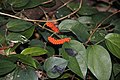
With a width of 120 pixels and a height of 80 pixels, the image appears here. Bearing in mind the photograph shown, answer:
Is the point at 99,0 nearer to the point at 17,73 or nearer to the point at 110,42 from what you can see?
the point at 110,42

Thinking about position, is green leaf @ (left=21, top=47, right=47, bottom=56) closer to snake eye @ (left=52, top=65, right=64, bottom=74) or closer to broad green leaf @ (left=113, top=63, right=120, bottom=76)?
snake eye @ (left=52, top=65, right=64, bottom=74)

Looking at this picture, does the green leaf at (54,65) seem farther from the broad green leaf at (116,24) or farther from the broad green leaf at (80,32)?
the broad green leaf at (116,24)

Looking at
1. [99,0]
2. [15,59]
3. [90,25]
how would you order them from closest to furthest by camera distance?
[15,59]
[90,25]
[99,0]

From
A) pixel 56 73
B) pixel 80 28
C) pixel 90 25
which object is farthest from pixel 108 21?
pixel 56 73

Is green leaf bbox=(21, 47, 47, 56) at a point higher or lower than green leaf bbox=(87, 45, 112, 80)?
higher

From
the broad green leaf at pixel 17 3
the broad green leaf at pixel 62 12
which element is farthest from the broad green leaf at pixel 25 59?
the broad green leaf at pixel 62 12

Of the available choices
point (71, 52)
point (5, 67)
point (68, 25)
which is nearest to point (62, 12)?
point (68, 25)

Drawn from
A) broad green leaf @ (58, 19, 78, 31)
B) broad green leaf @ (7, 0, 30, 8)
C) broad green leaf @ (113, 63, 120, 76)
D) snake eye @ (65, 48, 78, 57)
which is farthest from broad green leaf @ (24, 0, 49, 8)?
broad green leaf @ (113, 63, 120, 76)
